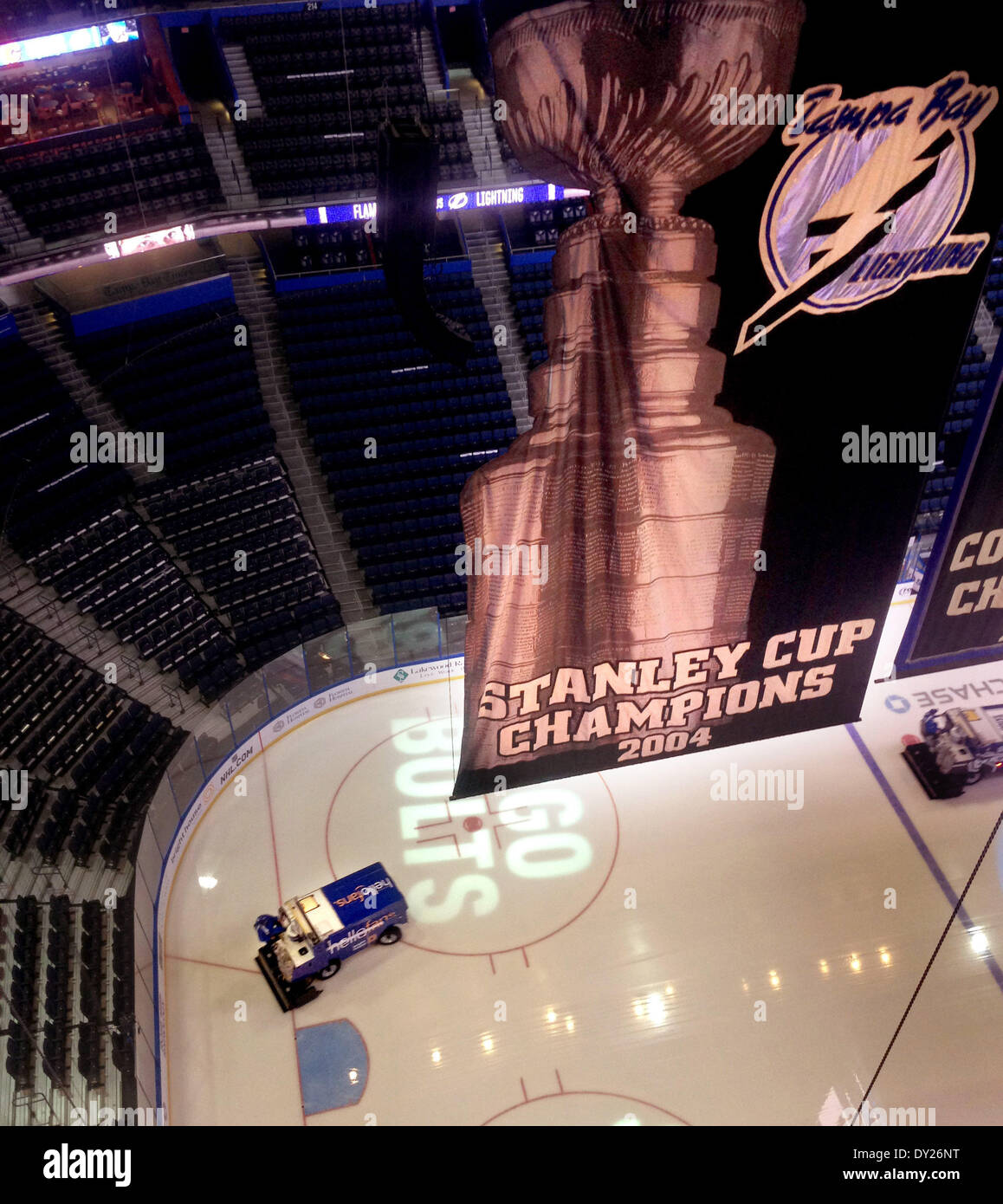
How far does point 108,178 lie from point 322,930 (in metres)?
14.7

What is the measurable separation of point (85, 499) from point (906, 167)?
12.9m

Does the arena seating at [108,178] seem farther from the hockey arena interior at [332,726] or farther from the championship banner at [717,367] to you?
the championship banner at [717,367]

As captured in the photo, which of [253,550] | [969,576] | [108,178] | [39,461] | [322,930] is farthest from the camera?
[108,178]

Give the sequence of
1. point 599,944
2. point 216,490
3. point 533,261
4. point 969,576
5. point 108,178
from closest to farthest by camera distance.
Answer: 1. point 599,944
2. point 969,576
3. point 216,490
4. point 108,178
5. point 533,261

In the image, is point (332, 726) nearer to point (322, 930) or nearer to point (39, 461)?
point (322, 930)

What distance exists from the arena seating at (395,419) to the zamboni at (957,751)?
7370 millimetres

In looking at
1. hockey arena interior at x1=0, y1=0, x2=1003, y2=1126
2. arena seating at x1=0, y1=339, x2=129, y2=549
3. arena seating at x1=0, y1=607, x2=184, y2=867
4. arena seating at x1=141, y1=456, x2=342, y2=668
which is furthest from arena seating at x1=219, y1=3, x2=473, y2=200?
arena seating at x1=0, y1=607, x2=184, y2=867

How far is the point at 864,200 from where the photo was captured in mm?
8242

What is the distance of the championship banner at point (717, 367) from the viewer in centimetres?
750

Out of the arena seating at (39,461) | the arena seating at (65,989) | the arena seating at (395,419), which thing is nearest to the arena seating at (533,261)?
the arena seating at (395,419)

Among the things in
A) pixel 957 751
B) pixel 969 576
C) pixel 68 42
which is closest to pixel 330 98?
pixel 68 42

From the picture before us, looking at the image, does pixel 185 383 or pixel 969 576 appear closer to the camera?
pixel 969 576

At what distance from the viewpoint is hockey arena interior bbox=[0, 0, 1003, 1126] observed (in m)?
9.84
